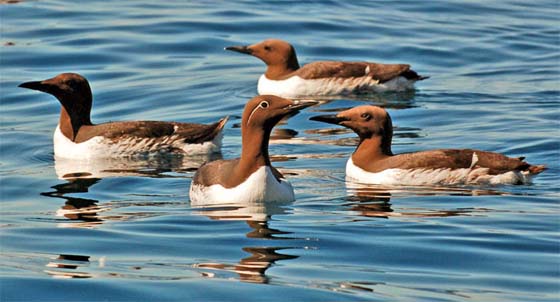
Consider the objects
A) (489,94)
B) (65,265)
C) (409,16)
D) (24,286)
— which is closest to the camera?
(24,286)

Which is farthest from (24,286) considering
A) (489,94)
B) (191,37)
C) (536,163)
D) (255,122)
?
(191,37)

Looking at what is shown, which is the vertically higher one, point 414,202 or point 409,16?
point 409,16

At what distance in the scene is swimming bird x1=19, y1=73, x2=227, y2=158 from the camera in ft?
57.5

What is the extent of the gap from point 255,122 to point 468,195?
271cm

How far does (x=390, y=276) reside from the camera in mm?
9836

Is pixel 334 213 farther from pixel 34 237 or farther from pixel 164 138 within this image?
pixel 164 138

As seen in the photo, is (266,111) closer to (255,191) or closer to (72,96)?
(255,191)

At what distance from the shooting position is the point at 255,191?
42.1 feet

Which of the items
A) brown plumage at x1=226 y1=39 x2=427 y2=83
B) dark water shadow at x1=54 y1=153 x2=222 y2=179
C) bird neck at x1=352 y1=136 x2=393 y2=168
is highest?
brown plumage at x1=226 y1=39 x2=427 y2=83

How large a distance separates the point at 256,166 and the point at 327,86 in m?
9.79

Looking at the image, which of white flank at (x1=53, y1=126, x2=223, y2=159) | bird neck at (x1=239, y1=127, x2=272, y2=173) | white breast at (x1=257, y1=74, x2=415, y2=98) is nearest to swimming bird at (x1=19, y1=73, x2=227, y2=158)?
white flank at (x1=53, y1=126, x2=223, y2=159)

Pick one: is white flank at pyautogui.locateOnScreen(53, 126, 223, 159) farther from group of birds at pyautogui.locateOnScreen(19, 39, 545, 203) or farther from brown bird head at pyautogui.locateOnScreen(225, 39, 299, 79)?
brown bird head at pyautogui.locateOnScreen(225, 39, 299, 79)

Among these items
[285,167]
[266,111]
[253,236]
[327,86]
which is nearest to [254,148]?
[266,111]

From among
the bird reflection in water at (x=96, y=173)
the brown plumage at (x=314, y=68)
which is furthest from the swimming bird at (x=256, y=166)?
the brown plumage at (x=314, y=68)
